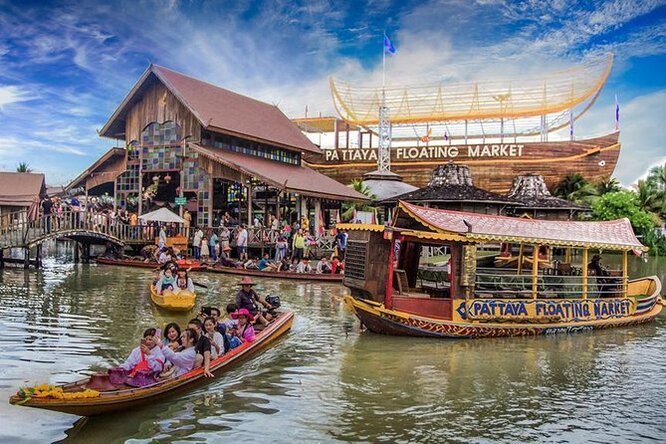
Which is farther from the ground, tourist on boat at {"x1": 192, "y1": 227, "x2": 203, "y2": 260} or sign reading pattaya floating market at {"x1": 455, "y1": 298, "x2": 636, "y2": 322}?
tourist on boat at {"x1": 192, "y1": 227, "x2": 203, "y2": 260}

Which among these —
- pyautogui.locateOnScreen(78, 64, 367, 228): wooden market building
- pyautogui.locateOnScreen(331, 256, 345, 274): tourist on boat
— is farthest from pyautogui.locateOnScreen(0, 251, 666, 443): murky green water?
pyautogui.locateOnScreen(78, 64, 367, 228): wooden market building

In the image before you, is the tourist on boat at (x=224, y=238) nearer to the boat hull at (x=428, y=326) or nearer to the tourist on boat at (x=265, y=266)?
the tourist on boat at (x=265, y=266)

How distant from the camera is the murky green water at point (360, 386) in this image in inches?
295

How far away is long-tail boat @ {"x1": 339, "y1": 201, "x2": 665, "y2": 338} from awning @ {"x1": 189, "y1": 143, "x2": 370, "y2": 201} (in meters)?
12.0

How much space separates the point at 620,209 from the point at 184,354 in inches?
1273

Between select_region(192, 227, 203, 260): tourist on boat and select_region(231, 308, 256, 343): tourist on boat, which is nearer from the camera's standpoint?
select_region(231, 308, 256, 343): tourist on boat

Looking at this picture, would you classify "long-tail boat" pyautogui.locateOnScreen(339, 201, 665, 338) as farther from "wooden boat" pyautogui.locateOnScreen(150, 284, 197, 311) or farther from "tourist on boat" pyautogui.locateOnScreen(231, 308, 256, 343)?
"wooden boat" pyautogui.locateOnScreen(150, 284, 197, 311)

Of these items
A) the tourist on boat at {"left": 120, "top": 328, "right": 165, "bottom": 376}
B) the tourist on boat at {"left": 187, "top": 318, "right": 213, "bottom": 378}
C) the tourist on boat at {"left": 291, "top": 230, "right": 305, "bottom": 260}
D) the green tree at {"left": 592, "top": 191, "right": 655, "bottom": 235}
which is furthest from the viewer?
the green tree at {"left": 592, "top": 191, "right": 655, "bottom": 235}

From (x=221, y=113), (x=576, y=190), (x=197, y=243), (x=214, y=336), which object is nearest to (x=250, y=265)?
(x=197, y=243)

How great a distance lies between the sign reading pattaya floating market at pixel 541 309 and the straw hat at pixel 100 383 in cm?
716

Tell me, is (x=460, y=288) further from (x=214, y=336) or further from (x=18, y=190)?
(x=18, y=190)

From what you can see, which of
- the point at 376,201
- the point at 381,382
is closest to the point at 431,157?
the point at 376,201

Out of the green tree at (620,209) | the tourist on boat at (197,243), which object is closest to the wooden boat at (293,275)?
the tourist on boat at (197,243)

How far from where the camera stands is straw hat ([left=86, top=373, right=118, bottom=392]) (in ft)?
24.0
